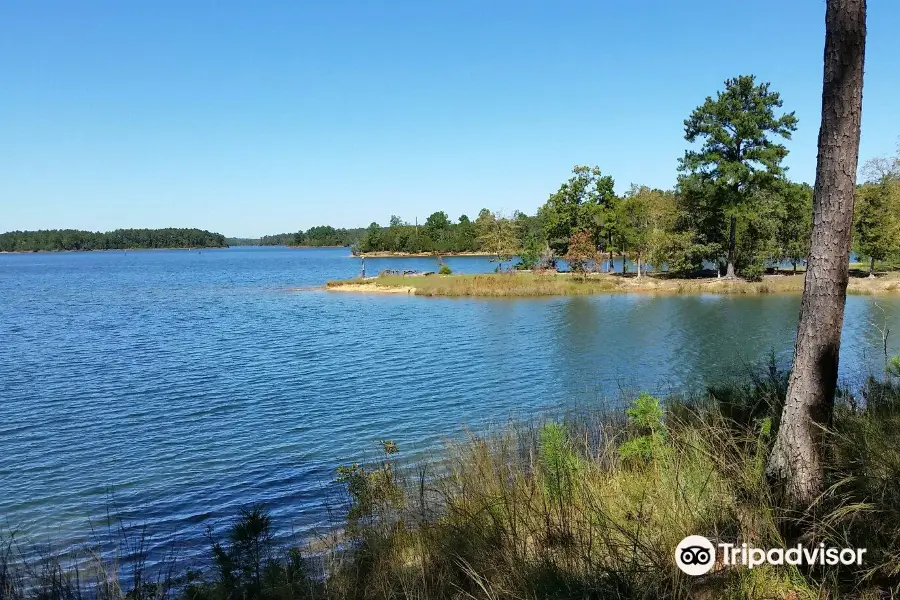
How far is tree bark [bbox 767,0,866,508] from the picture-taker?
4.64m

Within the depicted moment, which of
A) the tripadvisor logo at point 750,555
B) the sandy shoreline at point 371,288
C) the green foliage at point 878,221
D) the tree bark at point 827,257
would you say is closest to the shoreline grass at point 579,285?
the sandy shoreline at point 371,288

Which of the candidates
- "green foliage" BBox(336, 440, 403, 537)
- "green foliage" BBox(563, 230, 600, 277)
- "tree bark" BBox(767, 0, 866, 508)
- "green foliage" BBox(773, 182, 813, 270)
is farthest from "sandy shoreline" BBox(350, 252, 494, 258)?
"tree bark" BBox(767, 0, 866, 508)

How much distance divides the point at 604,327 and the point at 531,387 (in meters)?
14.6

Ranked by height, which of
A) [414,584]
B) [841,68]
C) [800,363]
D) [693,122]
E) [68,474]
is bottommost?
[68,474]

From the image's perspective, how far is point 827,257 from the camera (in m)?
4.71

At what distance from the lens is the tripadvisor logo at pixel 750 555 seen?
3740 millimetres

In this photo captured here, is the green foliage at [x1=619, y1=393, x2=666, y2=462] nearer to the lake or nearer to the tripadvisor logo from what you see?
the tripadvisor logo

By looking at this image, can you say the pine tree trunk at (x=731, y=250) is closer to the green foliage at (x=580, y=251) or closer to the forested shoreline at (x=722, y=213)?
the forested shoreline at (x=722, y=213)

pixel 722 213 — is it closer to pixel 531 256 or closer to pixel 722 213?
pixel 722 213

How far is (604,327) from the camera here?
3092cm

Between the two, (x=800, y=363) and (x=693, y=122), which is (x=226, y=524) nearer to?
(x=800, y=363)

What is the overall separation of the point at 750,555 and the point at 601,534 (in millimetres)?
948

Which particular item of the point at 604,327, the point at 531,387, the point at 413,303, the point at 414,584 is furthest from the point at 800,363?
the point at 413,303

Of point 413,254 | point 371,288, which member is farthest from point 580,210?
point 413,254
